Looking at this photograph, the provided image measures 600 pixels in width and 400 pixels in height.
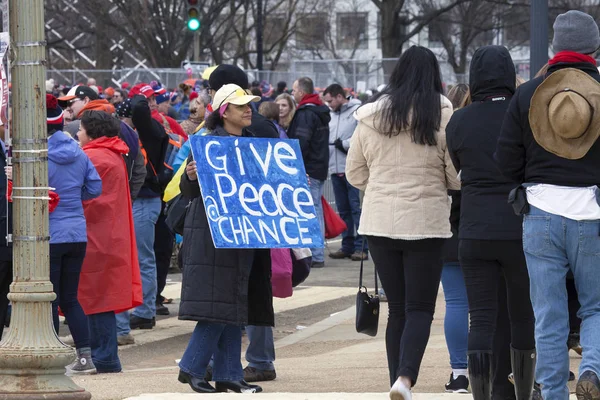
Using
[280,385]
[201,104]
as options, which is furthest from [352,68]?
[280,385]

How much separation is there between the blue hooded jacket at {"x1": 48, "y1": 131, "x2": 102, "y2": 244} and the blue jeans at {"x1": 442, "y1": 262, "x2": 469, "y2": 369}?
2405 mm

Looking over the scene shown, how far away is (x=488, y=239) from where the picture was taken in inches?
241

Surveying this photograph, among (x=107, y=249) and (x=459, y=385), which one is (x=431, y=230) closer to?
(x=459, y=385)

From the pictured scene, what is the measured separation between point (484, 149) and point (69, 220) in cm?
315

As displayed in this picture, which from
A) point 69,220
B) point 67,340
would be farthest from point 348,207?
point 69,220

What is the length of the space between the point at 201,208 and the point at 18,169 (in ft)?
3.64

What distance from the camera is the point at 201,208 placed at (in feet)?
23.8

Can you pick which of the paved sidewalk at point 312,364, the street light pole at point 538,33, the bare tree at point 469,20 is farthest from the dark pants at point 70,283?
the bare tree at point 469,20

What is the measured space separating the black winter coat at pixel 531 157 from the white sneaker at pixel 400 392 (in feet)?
4.10

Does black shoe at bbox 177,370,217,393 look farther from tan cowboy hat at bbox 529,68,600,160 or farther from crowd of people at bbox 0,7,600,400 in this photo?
tan cowboy hat at bbox 529,68,600,160

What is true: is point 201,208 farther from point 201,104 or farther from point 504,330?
point 201,104

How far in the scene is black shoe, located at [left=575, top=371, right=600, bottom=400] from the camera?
5391mm

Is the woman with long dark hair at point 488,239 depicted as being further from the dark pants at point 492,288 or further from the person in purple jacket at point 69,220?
the person in purple jacket at point 69,220

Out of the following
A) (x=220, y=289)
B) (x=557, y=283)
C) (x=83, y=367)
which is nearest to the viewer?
(x=557, y=283)
